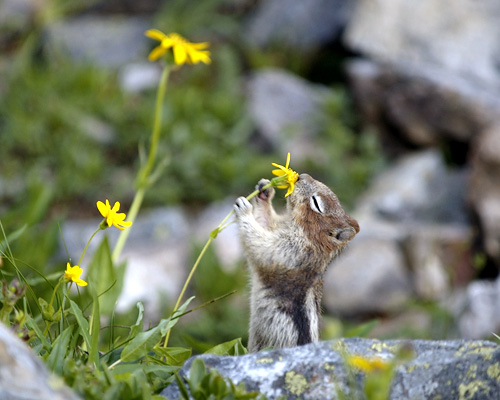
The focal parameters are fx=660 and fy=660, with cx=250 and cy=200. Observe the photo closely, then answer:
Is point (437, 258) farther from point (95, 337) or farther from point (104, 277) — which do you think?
point (95, 337)

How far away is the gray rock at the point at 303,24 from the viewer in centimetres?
1165

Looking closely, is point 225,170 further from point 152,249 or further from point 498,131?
point 498,131

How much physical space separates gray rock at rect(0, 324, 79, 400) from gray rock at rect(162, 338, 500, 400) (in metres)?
0.56

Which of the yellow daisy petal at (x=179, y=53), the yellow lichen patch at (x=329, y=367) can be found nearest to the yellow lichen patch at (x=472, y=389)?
the yellow lichen patch at (x=329, y=367)

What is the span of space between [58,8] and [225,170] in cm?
493

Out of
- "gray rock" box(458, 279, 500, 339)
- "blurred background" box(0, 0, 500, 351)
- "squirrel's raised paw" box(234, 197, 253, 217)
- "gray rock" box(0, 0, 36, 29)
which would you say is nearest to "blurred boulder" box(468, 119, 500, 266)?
"blurred background" box(0, 0, 500, 351)

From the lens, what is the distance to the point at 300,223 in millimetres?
3551

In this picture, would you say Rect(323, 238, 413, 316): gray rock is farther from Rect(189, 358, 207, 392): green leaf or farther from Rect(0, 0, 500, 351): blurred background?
Rect(189, 358, 207, 392): green leaf

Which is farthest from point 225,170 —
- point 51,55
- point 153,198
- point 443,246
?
point 51,55

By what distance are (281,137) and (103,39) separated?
409 cm

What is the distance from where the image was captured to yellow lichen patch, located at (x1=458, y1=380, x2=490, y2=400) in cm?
220

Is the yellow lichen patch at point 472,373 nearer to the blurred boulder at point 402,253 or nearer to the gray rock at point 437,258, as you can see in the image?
the blurred boulder at point 402,253

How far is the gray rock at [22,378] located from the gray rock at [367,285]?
6303mm

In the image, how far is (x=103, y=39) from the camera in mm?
11703
